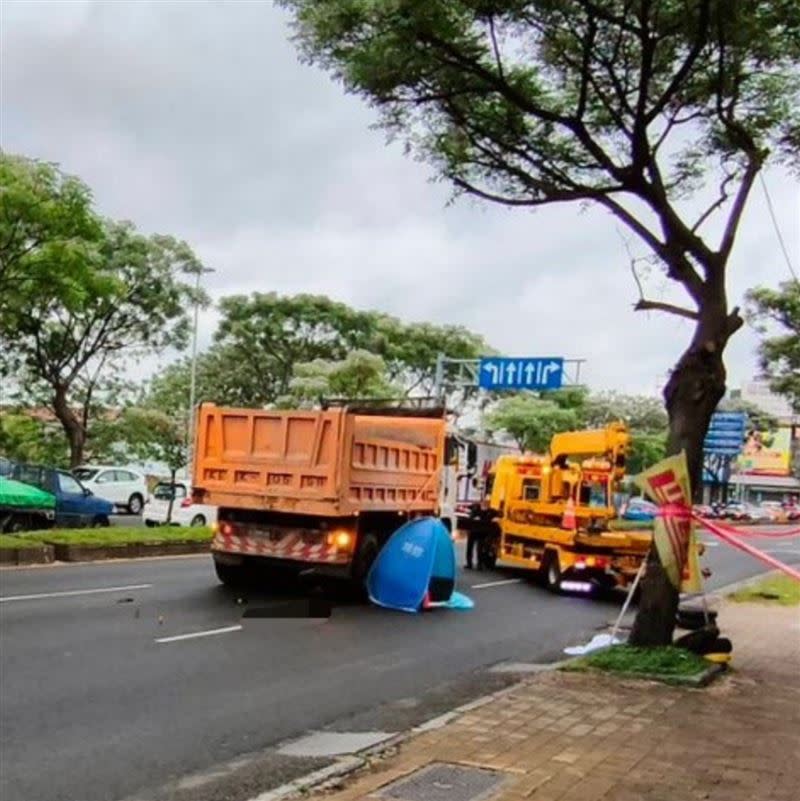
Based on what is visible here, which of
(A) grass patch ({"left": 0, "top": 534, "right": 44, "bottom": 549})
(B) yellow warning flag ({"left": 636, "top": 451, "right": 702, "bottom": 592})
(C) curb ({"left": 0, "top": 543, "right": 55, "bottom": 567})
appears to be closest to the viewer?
(B) yellow warning flag ({"left": 636, "top": 451, "right": 702, "bottom": 592})

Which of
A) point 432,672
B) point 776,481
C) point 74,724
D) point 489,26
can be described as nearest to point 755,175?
point 489,26

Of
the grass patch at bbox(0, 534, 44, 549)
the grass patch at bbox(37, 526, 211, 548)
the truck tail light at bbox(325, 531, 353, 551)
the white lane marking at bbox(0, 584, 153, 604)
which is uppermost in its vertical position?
the truck tail light at bbox(325, 531, 353, 551)

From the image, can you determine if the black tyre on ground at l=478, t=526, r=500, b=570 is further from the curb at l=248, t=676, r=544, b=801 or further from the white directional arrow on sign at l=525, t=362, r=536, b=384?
the curb at l=248, t=676, r=544, b=801

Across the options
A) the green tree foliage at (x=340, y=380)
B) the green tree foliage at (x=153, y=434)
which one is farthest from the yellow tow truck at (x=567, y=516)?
the green tree foliage at (x=340, y=380)

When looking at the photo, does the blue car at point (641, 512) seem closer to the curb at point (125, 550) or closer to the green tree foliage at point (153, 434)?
the curb at point (125, 550)

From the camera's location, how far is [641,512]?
105 ft

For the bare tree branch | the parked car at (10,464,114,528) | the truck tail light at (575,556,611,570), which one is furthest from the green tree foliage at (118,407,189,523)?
the bare tree branch

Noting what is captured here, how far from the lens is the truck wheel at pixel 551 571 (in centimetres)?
1802

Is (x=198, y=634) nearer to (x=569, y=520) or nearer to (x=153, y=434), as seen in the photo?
(x=569, y=520)

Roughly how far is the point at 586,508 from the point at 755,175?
8496 mm

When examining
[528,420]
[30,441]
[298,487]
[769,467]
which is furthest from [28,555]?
[769,467]

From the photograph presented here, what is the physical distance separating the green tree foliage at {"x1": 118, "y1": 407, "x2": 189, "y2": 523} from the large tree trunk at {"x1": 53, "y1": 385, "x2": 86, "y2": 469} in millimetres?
1786

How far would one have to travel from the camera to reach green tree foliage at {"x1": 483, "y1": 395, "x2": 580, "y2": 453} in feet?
173

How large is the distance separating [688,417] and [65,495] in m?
16.9
